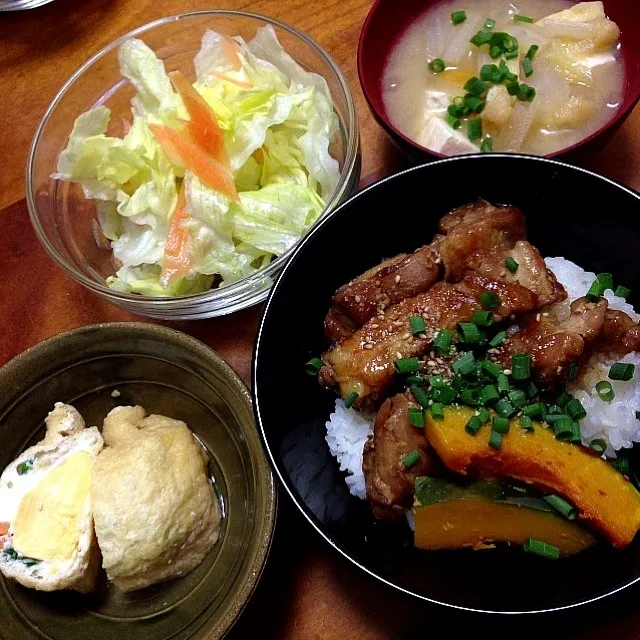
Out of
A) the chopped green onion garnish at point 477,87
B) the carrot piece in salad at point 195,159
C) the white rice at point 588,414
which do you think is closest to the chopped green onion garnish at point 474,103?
the chopped green onion garnish at point 477,87

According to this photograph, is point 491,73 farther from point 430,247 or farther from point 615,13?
point 430,247

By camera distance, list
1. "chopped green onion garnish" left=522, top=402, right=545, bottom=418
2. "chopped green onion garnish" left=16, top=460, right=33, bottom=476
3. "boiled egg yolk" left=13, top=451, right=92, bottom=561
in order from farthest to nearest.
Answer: "chopped green onion garnish" left=16, top=460, right=33, bottom=476 → "boiled egg yolk" left=13, top=451, right=92, bottom=561 → "chopped green onion garnish" left=522, top=402, right=545, bottom=418

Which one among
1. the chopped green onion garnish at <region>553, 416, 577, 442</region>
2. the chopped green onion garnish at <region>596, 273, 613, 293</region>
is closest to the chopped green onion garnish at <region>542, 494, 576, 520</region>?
the chopped green onion garnish at <region>553, 416, 577, 442</region>

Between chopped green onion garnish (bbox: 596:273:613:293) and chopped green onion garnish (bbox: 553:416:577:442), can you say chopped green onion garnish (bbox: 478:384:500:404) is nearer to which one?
chopped green onion garnish (bbox: 553:416:577:442)

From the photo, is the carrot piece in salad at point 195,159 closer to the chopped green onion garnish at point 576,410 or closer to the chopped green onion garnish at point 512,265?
the chopped green onion garnish at point 512,265

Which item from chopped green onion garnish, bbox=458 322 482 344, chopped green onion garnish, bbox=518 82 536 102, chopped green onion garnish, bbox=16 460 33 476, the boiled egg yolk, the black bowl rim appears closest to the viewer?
the black bowl rim

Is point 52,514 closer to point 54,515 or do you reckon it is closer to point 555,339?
point 54,515

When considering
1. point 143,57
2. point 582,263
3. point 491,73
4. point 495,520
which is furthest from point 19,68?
point 495,520

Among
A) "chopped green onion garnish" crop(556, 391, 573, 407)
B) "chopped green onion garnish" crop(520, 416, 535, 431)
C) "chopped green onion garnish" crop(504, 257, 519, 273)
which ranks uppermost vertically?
"chopped green onion garnish" crop(504, 257, 519, 273)
